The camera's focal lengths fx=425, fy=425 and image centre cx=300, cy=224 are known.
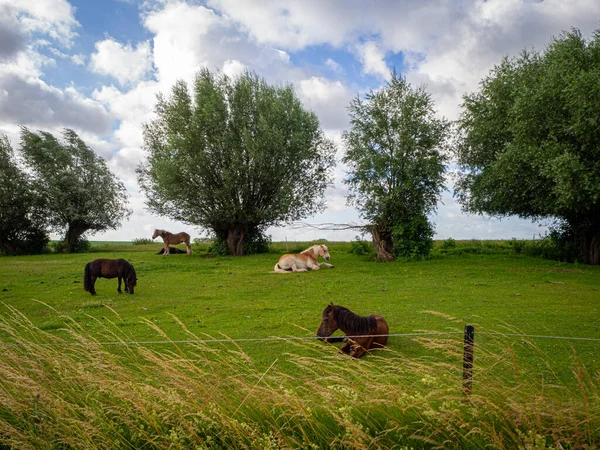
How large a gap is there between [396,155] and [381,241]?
227 inches

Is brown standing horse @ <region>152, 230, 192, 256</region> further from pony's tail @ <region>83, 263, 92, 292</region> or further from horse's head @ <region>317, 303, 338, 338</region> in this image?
horse's head @ <region>317, 303, 338, 338</region>

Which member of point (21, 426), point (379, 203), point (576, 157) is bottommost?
point (21, 426)

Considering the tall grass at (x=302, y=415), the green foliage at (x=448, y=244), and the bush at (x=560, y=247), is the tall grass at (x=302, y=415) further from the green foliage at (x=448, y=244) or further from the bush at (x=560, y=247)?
the green foliage at (x=448, y=244)

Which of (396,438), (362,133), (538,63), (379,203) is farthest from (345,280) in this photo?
(538,63)

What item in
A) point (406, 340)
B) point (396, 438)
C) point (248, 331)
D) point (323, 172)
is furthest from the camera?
point (323, 172)

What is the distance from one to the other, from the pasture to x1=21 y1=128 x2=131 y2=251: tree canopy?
19.7 meters

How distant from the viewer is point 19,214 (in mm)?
45000

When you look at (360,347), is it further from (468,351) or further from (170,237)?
(170,237)

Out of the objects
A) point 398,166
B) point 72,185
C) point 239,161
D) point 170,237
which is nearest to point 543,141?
point 398,166

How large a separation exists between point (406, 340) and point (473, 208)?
23.9m

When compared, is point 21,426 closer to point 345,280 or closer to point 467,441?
point 467,441

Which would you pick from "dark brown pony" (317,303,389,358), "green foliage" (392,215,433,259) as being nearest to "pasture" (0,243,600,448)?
"dark brown pony" (317,303,389,358)

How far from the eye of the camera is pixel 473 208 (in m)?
30.9

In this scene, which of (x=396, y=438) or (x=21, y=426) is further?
(x=21, y=426)
